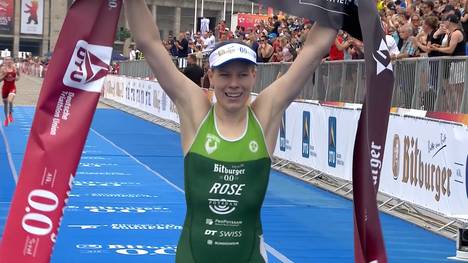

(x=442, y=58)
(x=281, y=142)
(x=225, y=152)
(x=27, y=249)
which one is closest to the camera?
(x=27, y=249)

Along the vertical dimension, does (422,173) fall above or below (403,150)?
below

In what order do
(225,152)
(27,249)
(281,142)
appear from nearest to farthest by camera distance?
(27,249) → (225,152) → (281,142)

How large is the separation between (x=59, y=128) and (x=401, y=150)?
30.3ft

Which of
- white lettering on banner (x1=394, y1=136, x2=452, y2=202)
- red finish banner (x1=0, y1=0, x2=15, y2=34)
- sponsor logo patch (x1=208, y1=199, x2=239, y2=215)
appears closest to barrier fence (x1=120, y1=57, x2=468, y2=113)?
white lettering on banner (x1=394, y1=136, x2=452, y2=202)

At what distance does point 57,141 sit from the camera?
407 cm

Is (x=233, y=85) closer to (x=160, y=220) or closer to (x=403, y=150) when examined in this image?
(x=160, y=220)

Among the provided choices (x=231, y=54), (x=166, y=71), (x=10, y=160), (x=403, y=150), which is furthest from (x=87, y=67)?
(x=10, y=160)

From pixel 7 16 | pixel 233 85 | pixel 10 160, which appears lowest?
pixel 10 160

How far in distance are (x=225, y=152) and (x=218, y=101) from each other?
25 cm

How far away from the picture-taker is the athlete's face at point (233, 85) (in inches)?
173

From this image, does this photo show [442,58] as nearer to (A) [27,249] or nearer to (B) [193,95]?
(B) [193,95]

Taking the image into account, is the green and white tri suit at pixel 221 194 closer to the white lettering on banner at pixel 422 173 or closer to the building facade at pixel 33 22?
the white lettering on banner at pixel 422 173

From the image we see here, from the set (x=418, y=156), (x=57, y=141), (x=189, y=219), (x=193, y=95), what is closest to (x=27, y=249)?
(x=57, y=141)

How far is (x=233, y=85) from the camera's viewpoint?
4398mm
